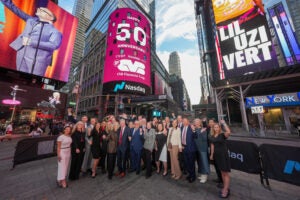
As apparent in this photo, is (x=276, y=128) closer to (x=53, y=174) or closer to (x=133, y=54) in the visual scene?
(x=53, y=174)

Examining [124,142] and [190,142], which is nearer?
[190,142]

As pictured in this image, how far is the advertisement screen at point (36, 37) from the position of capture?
1742 centimetres

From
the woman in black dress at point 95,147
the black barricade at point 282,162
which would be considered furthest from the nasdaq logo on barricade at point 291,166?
the woman in black dress at point 95,147

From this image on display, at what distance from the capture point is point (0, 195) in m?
3.23

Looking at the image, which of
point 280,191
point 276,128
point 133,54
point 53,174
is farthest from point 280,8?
point 53,174

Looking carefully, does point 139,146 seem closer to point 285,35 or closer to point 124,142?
point 124,142

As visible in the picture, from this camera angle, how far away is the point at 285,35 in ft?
81.7

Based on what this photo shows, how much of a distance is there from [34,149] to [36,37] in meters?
22.4

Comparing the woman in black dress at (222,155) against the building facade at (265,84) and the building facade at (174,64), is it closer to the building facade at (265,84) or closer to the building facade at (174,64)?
the building facade at (265,84)

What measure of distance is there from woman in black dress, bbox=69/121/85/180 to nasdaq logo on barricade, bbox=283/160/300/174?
6369 mm

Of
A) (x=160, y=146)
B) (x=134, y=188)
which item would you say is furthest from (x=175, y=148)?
(x=134, y=188)

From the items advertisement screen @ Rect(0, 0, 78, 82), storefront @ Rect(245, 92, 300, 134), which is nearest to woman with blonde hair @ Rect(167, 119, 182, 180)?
storefront @ Rect(245, 92, 300, 134)

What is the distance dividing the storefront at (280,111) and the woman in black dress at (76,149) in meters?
18.6

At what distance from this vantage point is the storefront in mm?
15409
